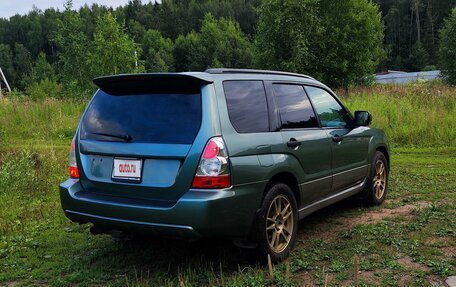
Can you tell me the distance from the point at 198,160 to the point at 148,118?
0.67 meters

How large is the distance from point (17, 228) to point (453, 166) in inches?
318

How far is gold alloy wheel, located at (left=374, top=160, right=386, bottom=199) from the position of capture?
6278 millimetres

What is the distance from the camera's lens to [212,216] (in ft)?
11.6

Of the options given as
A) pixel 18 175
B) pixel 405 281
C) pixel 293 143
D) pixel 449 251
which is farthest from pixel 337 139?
pixel 18 175

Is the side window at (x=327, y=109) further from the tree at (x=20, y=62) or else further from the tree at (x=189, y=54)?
the tree at (x=20, y=62)

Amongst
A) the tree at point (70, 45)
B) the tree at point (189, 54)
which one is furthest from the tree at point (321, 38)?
the tree at point (189, 54)

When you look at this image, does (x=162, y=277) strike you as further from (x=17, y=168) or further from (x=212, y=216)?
(x=17, y=168)

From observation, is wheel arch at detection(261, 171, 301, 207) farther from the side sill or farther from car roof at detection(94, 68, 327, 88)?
car roof at detection(94, 68, 327, 88)

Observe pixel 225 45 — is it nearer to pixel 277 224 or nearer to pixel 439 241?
pixel 439 241

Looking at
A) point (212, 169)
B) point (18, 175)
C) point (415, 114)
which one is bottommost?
point (415, 114)

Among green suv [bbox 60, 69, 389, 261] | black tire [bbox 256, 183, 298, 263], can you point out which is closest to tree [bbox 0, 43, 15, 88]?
green suv [bbox 60, 69, 389, 261]

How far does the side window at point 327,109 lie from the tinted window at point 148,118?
73.4 inches

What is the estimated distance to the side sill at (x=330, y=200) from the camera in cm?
464

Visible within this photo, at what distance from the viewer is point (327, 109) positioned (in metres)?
5.43
